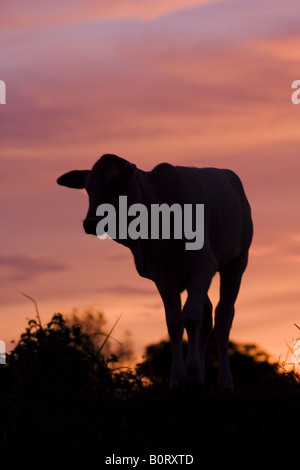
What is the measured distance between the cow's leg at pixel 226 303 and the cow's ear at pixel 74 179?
208cm

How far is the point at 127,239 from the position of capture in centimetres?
848

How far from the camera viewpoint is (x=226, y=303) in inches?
385

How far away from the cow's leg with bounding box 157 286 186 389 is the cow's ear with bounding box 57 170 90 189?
4.35 feet

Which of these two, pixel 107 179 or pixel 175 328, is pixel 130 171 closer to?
pixel 107 179

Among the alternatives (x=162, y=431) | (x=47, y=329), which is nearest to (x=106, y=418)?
(x=162, y=431)

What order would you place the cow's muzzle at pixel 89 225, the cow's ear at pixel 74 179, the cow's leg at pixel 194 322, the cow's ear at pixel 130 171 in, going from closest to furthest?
the cow's muzzle at pixel 89 225
the cow's ear at pixel 130 171
the cow's leg at pixel 194 322
the cow's ear at pixel 74 179

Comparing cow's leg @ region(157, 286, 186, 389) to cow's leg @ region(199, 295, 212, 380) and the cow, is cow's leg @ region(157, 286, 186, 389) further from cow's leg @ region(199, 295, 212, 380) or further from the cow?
cow's leg @ region(199, 295, 212, 380)

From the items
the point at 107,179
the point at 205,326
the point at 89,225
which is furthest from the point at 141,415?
the point at 205,326

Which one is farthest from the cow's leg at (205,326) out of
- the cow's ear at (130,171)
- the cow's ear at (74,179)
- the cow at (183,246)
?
the cow's ear at (130,171)

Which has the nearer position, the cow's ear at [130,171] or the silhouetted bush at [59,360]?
the cow's ear at [130,171]

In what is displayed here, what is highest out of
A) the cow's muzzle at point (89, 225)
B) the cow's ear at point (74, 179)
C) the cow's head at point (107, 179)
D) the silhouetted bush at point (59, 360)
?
the cow's ear at point (74, 179)

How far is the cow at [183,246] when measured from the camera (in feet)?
26.8

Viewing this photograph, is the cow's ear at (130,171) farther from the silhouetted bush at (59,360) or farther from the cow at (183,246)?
the silhouetted bush at (59,360)

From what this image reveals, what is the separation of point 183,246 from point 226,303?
144 centimetres
